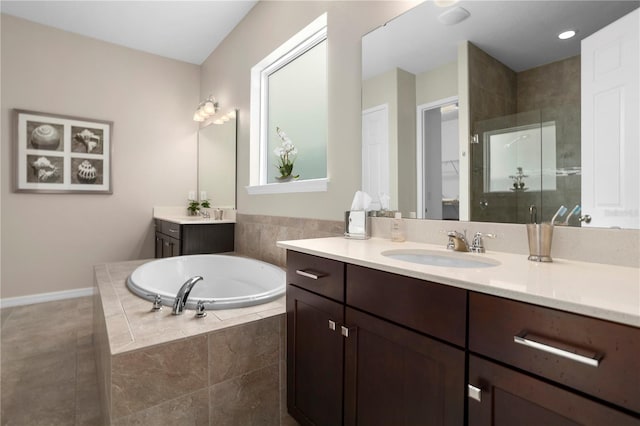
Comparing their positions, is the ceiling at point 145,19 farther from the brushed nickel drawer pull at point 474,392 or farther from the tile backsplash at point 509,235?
the brushed nickel drawer pull at point 474,392

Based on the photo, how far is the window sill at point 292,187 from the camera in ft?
7.17

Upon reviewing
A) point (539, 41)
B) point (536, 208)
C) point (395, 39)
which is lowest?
point (536, 208)

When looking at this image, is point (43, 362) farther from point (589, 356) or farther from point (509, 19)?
point (509, 19)

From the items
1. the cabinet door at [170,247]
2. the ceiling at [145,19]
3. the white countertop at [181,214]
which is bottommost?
the cabinet door at [170,247]

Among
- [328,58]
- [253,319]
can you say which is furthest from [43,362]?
[328,58]

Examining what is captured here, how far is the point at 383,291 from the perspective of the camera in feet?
3.41

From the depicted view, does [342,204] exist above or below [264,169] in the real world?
below

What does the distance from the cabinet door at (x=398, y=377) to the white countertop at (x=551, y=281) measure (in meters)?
0.19

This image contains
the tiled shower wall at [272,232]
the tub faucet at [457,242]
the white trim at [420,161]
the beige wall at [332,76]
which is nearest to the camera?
the tub faucet at [457,242]

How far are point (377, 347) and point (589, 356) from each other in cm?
58

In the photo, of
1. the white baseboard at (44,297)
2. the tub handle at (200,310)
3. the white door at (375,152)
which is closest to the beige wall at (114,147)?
the white baseboard at (44,297)

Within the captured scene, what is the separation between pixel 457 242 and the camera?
4.42ft

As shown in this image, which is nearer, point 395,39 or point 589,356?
point 589,356

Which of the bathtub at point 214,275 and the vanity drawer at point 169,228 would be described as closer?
the bathtub at point 214,275
